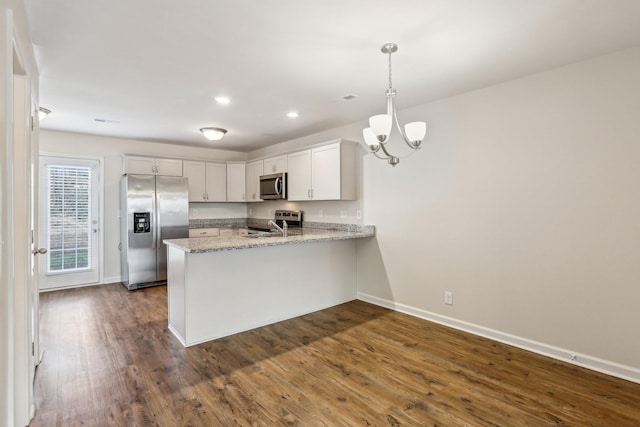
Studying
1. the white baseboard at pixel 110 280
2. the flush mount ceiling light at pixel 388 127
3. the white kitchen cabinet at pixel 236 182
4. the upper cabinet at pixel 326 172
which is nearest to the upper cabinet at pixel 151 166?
the white kitchen cabinet at pixel 236 182

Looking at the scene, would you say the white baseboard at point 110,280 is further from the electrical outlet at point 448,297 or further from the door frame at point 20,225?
the electrical outlet at point 448,297

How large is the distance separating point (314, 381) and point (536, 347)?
201 centimetres

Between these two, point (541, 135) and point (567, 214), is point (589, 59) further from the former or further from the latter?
point (567, 214)

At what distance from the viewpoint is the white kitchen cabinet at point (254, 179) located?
5.84 metres

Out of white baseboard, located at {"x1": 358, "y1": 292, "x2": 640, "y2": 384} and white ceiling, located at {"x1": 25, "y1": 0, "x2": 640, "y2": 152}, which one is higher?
white ceiling, located at {"x1": 25, "y1": 0, "x2": 640, "y2": 152}

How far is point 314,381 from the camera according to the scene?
2.40m

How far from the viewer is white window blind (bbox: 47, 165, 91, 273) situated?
4.89 meters

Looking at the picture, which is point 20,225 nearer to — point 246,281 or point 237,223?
point 246,281

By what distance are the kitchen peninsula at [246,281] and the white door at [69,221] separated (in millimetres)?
2716

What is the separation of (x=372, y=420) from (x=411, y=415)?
25cm

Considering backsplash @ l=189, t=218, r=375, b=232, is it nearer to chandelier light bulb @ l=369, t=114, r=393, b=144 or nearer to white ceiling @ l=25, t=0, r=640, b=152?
white ceiling @ l=25, t=0, r=640, b=152

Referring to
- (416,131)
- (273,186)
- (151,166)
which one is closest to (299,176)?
(273,186)

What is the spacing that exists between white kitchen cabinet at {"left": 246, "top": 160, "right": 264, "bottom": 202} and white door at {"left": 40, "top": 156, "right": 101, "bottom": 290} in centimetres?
240

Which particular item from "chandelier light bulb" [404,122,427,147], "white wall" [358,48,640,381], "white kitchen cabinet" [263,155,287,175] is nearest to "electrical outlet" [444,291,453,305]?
"white wall" [358,48,640,381]
